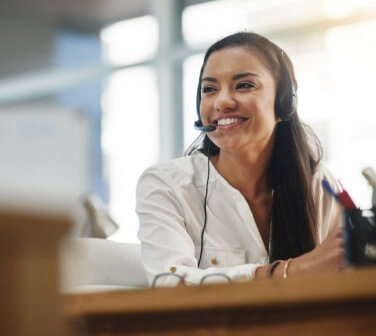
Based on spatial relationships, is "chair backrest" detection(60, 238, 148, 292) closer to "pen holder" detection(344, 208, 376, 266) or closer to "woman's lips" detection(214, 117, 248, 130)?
→ "woman's lips" detection(214, 117, 248, 130)

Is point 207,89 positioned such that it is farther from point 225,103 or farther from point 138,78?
point 138,78

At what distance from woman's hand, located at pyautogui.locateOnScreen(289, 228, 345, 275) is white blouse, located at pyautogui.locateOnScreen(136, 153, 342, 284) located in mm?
369

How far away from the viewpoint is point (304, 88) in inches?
211

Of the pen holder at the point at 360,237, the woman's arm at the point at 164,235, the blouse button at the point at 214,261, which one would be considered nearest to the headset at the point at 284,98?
the woman's arm at the point at 164,235

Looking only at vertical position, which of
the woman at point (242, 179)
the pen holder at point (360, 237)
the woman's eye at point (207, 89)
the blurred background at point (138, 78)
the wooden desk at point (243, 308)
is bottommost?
the wooden desk at point (243, 308)

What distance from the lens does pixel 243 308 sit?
801 mm

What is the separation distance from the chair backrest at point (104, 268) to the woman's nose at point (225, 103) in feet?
1.49

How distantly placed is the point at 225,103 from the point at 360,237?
1008mm

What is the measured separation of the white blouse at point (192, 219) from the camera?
207 cm

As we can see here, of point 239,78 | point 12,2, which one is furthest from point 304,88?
point 239,78

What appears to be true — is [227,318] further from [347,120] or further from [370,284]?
[347,120]

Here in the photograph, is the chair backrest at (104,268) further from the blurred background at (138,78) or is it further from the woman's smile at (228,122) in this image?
the blurred background at (138,78)

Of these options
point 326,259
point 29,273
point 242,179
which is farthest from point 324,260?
point 29,273

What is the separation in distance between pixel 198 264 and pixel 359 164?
3.16 meters
